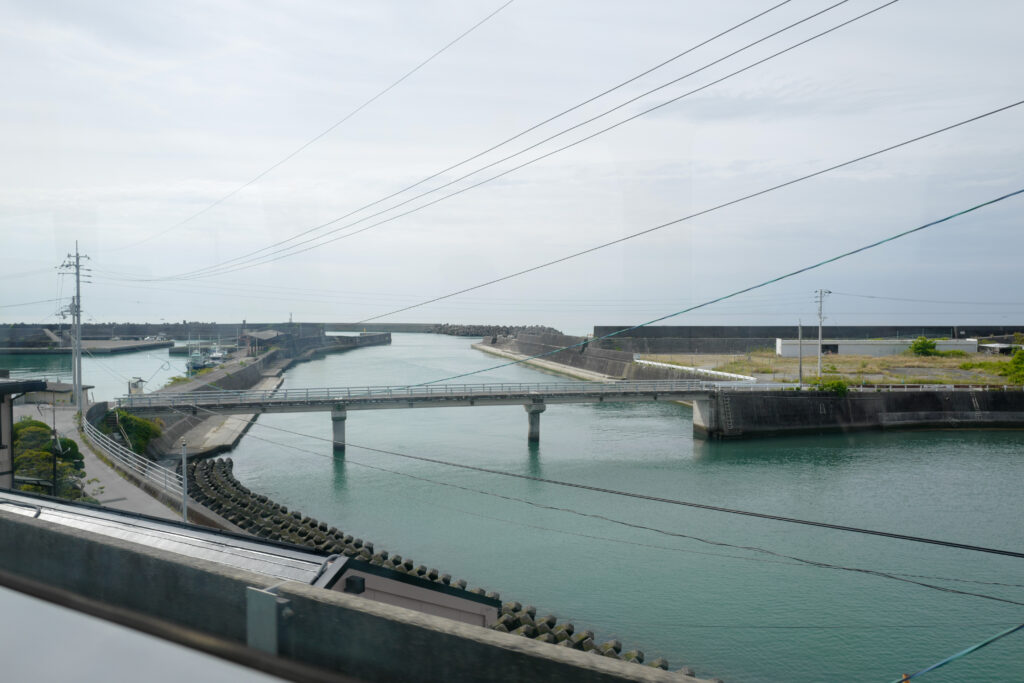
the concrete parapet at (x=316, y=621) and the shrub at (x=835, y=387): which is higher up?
the concrete parapet at (x=316, y=621)

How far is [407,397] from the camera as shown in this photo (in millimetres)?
26375

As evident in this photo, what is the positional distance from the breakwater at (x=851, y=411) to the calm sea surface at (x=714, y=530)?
862 millimetres

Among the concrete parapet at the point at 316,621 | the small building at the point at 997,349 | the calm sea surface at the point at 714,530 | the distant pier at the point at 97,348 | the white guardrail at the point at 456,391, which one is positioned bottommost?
the calm sea surface at the point at 714,530

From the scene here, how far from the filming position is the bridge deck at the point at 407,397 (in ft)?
77.7

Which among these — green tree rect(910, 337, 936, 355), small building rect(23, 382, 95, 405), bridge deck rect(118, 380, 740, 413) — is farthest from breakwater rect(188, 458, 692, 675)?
green tree rect(910, 337, 936, 355)

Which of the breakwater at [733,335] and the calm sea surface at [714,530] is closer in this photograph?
the calm sea surface at [714,530]

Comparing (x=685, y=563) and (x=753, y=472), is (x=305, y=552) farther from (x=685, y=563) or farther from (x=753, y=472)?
(x=753, y=472)

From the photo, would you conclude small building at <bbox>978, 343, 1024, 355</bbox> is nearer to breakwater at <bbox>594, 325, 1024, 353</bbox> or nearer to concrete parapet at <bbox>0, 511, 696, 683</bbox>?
breakwater at <bbox>594, 325, 1024, 353</bbox>

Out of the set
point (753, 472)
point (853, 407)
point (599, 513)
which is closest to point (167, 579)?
point (599, 513)

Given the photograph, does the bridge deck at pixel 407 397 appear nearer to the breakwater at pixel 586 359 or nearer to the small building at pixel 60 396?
the breakwater at pixel 586 359

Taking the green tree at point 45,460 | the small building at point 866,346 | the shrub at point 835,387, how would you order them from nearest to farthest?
the green tree at point 45,460 < the shrub at point 835,387 < the small building at point 866,346

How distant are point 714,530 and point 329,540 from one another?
8.54m

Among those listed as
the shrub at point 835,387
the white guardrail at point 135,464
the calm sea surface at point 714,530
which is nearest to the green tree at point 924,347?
the calm sea surface at point 714,530

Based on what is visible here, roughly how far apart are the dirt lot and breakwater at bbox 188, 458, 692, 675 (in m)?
27.0
